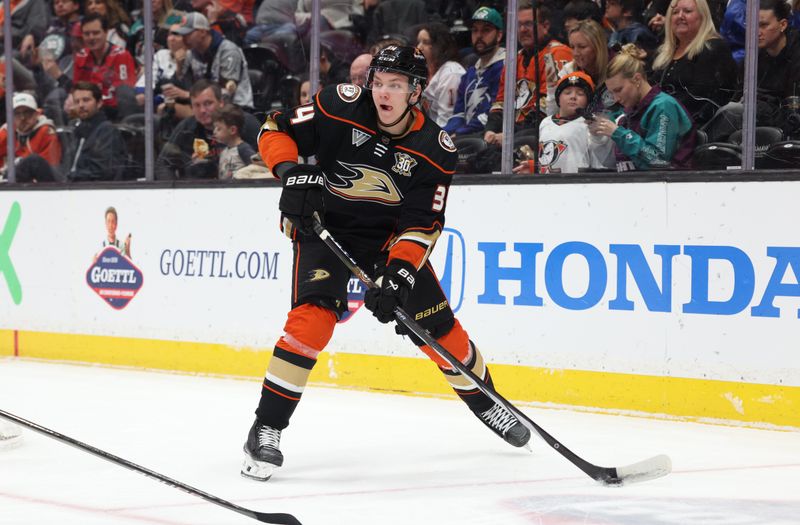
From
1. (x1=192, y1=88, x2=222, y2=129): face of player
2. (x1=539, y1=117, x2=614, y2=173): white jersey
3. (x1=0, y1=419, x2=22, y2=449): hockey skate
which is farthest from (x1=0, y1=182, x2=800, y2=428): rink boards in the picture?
(x1=0, y1=419, x2=22, y2=449): hockey skate

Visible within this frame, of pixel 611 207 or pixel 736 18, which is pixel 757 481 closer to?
pixel 611 207

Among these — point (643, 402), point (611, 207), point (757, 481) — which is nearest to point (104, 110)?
point (611, 207)

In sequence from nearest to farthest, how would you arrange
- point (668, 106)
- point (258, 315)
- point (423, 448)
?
point (423, 448) < point (668, 106) < point (258, 315)

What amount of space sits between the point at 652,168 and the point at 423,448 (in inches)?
60.7

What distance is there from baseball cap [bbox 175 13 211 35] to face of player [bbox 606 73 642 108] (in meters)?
2.30

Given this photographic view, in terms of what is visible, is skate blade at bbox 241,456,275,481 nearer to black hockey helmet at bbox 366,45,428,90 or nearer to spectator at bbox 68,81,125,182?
black hockey helmet at bbox 366,45,428,90

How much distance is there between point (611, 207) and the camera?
172 inches

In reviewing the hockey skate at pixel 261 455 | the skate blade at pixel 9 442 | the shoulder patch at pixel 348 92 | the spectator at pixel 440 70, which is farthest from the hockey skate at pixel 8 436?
the spectator at pixel 440 70

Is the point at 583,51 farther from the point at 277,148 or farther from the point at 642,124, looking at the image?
the point at 277,148

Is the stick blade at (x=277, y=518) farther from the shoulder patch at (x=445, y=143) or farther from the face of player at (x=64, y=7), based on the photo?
the face of player at (x=64, y=7)

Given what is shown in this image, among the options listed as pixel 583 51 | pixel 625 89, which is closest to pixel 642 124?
pixel 625 89

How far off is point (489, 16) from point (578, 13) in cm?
42

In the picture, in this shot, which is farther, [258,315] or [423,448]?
[258,315]

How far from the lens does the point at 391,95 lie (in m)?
3.13
